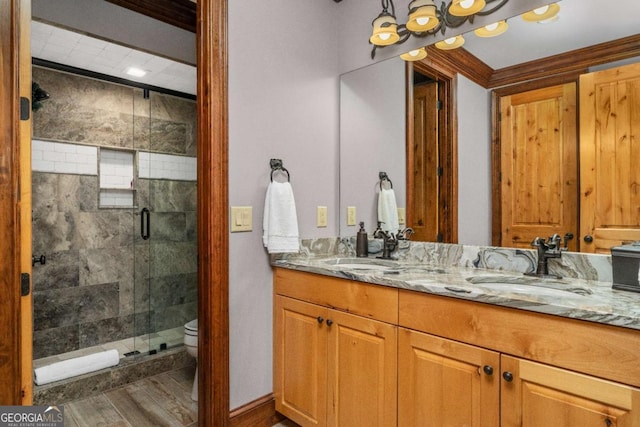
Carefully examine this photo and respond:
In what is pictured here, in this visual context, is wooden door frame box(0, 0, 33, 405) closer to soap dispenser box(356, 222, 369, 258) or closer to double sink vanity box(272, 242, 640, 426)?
double sink vanity box(272, 242, 640, 426)

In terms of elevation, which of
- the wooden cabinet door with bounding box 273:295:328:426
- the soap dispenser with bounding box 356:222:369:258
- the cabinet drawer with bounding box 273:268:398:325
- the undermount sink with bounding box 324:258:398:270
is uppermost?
the soap dispenser with bounding box 356:222:369:258

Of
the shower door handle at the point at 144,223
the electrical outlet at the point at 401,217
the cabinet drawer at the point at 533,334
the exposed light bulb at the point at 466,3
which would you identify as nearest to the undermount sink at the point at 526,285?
the cabinet drawer at the point at 533,334

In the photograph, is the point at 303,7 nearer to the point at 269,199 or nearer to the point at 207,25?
the point at 207,25

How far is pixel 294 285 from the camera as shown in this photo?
183 centimetres

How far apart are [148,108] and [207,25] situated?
189cm

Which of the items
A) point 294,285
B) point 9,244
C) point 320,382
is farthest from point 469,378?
point 9,244

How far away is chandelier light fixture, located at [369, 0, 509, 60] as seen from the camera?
1672mm

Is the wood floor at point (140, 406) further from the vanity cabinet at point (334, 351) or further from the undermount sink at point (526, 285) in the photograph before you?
the undermount sink at point (526, 285)

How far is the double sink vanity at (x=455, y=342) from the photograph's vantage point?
966mm

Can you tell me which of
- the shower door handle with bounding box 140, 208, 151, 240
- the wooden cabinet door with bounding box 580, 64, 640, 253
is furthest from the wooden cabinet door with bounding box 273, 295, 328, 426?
the shower door handle with bounding box 140, 208, 151, 240

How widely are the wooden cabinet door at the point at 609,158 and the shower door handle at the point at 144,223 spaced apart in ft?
10.5

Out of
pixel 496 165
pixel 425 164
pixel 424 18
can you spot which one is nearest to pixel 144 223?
pixel 425 164

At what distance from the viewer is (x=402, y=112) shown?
2.12 meters

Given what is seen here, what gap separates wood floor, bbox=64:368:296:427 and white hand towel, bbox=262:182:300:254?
942 mm
